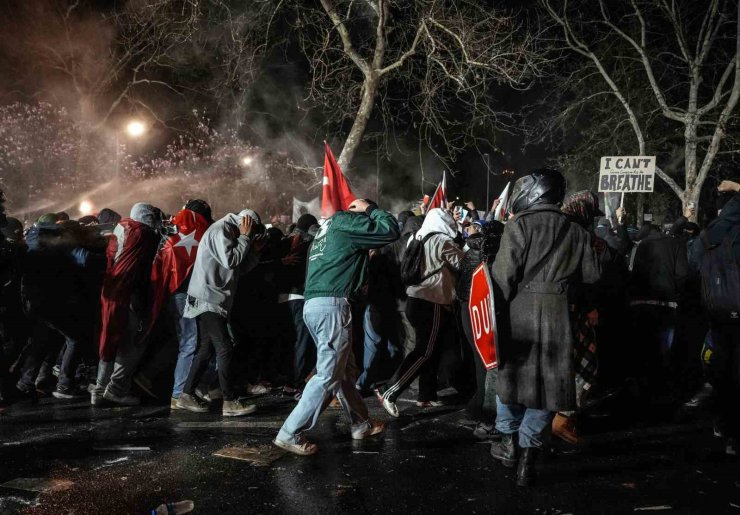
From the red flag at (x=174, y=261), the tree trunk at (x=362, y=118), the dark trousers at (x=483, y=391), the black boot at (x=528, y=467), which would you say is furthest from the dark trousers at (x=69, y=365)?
the tree trunk at (x=362, y=118)

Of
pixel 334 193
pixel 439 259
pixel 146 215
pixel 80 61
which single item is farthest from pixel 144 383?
pixel 80 61

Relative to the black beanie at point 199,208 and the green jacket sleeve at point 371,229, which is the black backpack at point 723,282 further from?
the black beanie at point 199,208

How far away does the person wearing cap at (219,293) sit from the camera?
626 centimetres

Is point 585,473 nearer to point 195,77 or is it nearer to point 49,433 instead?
point 49,433

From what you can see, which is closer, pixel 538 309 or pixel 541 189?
pixel 538 309

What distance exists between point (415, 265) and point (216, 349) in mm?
2122

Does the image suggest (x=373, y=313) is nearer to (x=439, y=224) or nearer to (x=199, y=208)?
(x=439, y=224)

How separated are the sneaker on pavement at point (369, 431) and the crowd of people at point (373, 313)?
16 millimetres

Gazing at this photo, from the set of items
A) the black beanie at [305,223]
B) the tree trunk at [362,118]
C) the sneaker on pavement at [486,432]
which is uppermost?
the tree trunk at [362,118]

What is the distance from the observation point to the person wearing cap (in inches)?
246

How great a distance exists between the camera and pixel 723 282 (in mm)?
5309

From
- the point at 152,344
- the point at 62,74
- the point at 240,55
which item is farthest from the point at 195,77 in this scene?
the point at 152,344

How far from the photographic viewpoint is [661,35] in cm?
2183

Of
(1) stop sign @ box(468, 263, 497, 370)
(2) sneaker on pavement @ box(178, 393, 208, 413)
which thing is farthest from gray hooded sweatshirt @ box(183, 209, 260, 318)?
(1) stop sign @ box(468, 263, 497, 370)
